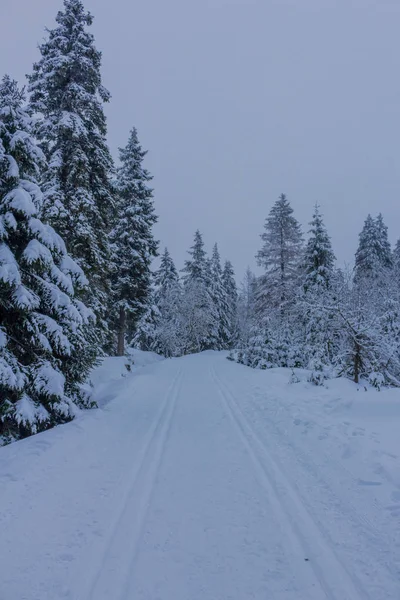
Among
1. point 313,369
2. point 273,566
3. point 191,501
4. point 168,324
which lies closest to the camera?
point 273,566

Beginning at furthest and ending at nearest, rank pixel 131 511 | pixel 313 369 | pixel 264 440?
1. pixel 313 369
2. pixel 264 440
3. pixel 131 511

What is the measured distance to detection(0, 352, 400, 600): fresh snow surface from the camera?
2.88 m

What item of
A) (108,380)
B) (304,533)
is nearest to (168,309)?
(108,380)

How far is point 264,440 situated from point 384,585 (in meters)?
3.78

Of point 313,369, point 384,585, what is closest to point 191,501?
point 384,585

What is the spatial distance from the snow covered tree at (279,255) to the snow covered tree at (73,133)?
17.4m

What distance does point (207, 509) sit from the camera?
410cm

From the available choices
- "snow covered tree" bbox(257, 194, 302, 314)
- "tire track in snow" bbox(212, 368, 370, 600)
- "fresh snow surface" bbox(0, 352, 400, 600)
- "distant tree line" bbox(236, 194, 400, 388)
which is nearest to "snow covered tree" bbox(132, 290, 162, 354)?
"distant tree line" bbox(236, 194, 400, 388)

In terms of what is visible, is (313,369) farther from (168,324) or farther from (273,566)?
(168,324)

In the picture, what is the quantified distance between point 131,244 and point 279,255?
12422 mm

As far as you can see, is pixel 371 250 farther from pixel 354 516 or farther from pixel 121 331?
pixel 354 516

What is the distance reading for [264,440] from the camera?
659cm

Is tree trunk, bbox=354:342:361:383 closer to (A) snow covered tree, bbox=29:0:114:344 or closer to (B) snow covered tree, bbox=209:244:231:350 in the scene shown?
(A) snow covered tree, bbox=29:0:114:344

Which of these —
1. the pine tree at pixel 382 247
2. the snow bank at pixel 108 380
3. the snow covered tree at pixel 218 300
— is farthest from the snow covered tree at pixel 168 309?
the pine tree at pixel 382 247
